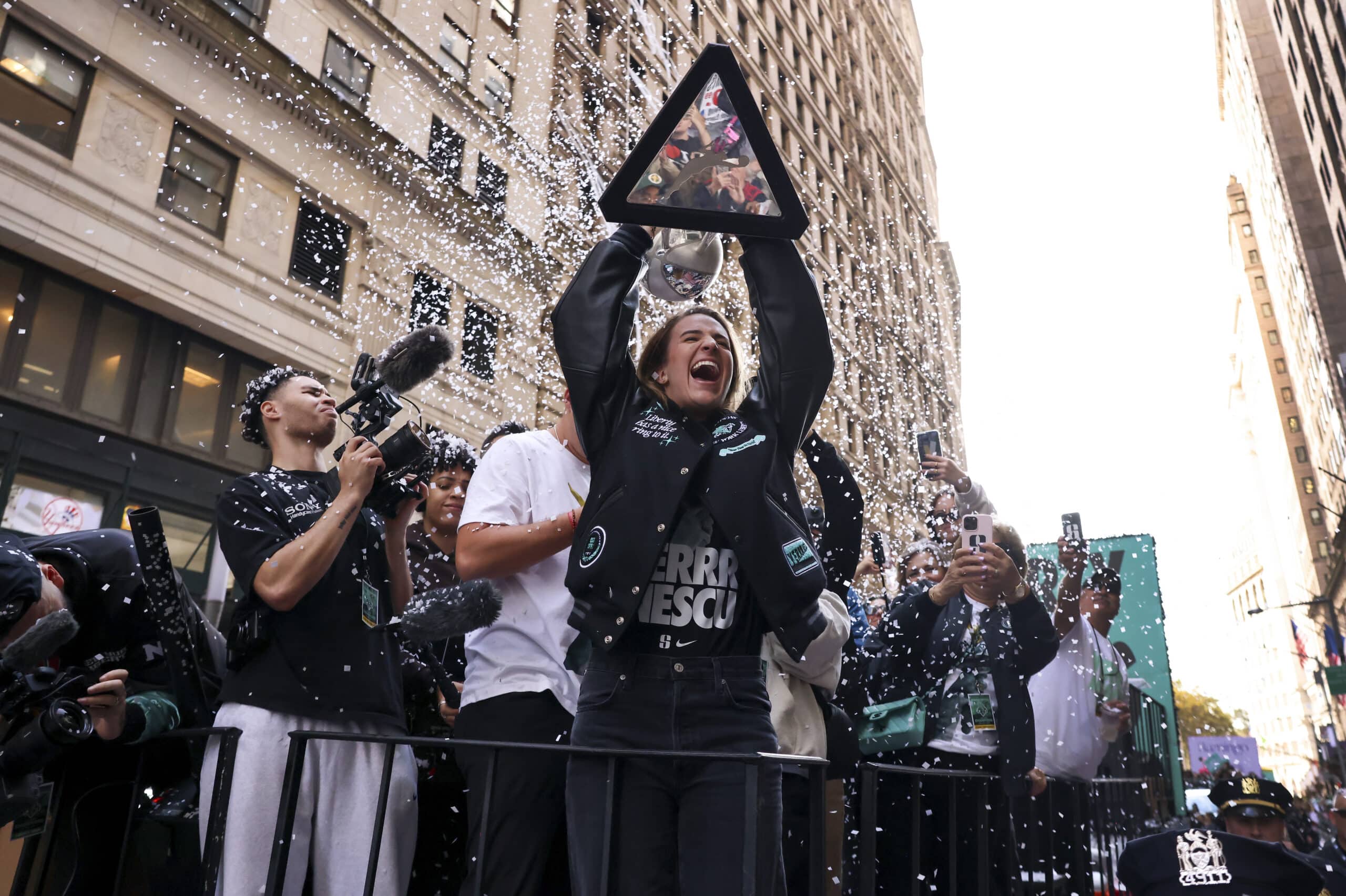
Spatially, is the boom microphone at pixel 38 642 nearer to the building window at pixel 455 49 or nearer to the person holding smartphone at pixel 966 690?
the person holding smartphone at pixel 966 690

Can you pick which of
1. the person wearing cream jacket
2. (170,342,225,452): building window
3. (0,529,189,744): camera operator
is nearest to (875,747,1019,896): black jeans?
the person wearing cream jacket

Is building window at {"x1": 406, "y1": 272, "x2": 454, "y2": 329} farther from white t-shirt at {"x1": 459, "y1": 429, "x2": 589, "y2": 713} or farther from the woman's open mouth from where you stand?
the woman's open mouth

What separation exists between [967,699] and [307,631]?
9.08 feet

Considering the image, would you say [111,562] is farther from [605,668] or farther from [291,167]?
[291,167]

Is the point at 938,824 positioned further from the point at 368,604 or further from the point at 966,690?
the point at 368,604

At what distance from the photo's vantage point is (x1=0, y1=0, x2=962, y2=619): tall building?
9.58 meters

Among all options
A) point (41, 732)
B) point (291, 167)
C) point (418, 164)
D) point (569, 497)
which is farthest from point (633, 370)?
point (418, 164)

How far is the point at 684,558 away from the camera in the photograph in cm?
225

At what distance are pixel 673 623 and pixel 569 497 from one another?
646 mm

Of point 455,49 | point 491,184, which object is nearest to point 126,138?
point 491,184

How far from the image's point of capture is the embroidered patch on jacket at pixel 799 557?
2203mm

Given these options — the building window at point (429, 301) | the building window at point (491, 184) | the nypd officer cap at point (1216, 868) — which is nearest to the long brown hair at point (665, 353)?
the nypd officer cap at point (1216, 868)

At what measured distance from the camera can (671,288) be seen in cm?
286

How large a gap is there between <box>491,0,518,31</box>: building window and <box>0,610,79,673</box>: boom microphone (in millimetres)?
16758
